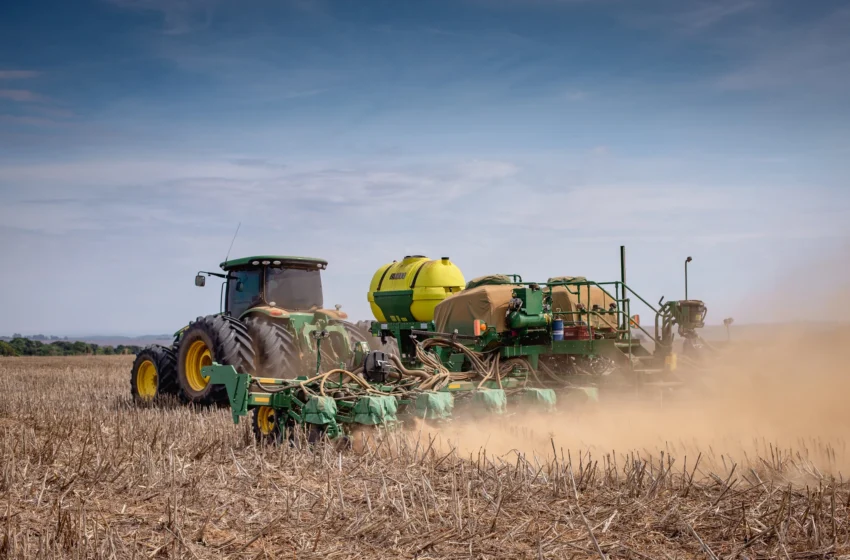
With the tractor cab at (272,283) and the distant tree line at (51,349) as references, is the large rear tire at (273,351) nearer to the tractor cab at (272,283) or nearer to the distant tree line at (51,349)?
the tractor cab at (272,283)

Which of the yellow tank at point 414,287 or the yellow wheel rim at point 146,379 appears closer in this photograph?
the yellow wheel rim at point 146,379

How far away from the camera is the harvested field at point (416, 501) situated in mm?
4309

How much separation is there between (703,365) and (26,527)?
342 inches

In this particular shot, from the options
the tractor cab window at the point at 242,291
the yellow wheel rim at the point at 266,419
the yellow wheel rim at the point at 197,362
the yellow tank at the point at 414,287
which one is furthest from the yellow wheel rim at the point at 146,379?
the yellow wheel rim at the point at 266,419

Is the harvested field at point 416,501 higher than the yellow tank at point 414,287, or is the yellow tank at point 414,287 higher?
the yellow tank at point 414,287

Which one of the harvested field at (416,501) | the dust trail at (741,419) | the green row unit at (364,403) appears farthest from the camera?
the green row unit at (364,403)

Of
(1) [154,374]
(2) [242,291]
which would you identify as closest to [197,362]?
(2) [242,291]

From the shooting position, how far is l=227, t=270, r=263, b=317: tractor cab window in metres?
12.4

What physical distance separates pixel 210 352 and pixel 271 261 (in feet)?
6.64

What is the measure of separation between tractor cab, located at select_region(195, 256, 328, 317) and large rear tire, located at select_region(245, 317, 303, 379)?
0.95 m

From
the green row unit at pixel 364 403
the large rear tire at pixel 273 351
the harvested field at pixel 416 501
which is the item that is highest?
the large rear tire at pixel 273 351

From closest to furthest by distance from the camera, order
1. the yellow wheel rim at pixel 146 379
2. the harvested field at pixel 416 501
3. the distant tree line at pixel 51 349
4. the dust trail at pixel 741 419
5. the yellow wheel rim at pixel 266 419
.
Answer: the harvested field at pixel 416 501 → the dust trail at pixel 741 419 → the yellow wheel rim at pixel 266 419 → the yellow wheel rim at pixel 146 379 → the distant tree line at pixel 51 349

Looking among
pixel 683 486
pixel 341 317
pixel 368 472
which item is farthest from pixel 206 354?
pixel 683 486

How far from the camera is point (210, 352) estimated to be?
10.9m
